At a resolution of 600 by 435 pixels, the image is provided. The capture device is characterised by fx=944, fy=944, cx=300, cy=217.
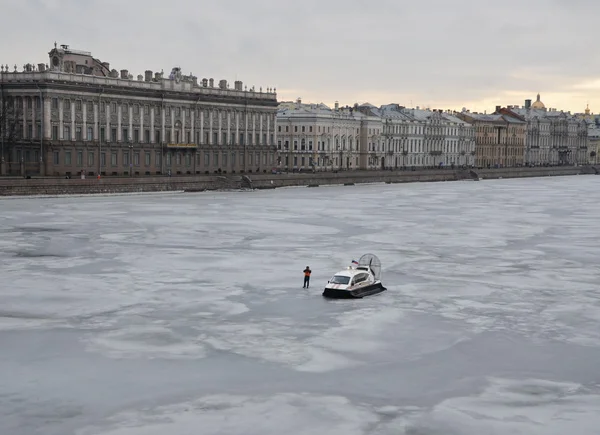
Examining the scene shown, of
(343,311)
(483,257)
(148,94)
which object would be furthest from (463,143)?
(343,311)

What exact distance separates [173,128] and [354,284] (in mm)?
78063

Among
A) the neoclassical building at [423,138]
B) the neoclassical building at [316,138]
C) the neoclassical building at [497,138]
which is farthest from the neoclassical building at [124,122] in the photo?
the neoclassical building at [497,138]

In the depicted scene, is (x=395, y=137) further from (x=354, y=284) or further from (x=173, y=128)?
(x=354, y=284)

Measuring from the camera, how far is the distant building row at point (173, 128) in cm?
9125

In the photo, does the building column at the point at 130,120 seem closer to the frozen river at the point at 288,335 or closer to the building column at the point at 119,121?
the building column at the point at 119,121

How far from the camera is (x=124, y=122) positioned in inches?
3922

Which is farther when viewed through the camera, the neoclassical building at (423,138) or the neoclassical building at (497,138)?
the neoclassical building at (497,138)

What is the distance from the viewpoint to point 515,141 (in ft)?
637

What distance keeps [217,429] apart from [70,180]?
214ft

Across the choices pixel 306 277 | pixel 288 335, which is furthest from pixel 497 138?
pixel 288 335

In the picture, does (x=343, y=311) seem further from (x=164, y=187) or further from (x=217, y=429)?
(x=164, y=187)

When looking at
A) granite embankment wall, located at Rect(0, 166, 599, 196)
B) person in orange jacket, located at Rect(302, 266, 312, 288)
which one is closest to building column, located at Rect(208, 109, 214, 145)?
granite embankment wall, located at Rect(0, 166, 599, 196)

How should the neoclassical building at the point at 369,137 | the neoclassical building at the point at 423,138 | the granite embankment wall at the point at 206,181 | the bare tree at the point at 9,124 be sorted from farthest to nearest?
the neoclassical building at the point at 423,138 → the neoclassical building at the point at 369,137 → the bare tree at the point at 9,124 → the granite embankment wall at the point at 206,181

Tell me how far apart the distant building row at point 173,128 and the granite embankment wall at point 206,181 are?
9764mm
